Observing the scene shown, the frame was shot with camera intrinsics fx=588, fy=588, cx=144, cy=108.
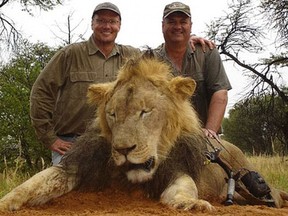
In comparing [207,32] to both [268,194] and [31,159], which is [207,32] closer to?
[31,159]

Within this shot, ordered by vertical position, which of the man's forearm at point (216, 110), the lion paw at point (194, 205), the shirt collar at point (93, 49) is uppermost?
the shirt collar at point (93, 49)

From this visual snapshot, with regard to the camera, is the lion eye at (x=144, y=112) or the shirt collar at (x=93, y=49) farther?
the shirt collar at (x=93, y=49)

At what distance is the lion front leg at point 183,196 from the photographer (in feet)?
11.0

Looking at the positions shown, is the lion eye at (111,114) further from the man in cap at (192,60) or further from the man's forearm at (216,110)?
the man in cap at (192,60)

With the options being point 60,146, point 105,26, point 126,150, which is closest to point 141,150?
point 126,150

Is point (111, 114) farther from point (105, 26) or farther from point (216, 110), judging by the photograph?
point (105, 26)

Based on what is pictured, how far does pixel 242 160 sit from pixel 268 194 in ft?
2.26

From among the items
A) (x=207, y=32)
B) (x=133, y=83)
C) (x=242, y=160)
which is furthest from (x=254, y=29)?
(x=133, y=83)

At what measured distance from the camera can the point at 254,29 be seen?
13117 millimetres

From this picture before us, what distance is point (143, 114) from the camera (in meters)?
3.78

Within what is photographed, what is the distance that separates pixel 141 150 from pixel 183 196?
0.38 metres

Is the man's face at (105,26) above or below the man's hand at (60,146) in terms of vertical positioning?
above

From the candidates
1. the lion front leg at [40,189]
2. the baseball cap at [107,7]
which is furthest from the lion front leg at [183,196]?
the baseball cap at [107,7]

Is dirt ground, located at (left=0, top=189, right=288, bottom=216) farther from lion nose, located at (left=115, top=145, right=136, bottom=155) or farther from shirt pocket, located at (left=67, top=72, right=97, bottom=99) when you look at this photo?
shirt pocket, located at (left=67, top=72, right=97, bottom=99)
